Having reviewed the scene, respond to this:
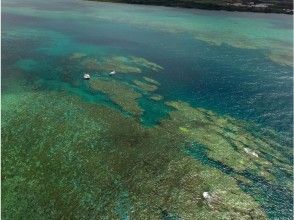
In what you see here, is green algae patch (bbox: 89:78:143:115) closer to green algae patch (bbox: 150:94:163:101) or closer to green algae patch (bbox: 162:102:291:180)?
green algae patch (bbox: 150:94:163:101)

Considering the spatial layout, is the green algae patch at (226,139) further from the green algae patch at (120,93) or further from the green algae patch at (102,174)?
the green algae patch at (120,93)

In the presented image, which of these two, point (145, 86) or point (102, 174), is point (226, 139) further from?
point (145, 86)

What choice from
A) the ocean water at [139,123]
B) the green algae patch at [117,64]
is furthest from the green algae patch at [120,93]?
the green algae patch at [117,64]

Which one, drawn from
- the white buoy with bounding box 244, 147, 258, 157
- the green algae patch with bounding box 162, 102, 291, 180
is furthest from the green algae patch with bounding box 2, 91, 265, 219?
the white buoy with bounding box 244, 147, 258, 157

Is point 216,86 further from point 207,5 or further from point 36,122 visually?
point 207,5

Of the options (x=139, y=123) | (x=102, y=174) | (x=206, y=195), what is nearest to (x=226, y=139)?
(x=206, y=195)

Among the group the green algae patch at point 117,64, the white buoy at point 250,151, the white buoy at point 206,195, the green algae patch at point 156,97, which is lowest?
the white buoy at point 206,195

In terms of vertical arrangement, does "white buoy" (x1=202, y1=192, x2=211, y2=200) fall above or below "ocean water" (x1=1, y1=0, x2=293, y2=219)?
below
